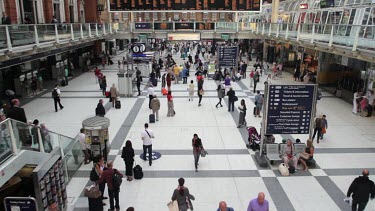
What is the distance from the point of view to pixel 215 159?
1156 centimetres

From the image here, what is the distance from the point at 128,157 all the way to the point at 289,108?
5.48 meters

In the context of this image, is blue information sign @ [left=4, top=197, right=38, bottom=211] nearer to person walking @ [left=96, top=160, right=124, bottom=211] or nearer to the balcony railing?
person walking @ [left=96, top=160, right=124, bottom=211]

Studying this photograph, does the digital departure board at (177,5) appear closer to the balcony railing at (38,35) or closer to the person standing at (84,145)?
the balcony railing at (38,35)

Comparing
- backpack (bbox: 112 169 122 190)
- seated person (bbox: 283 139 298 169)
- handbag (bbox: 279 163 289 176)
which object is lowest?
handbag (bbox: 279 163 289 176)

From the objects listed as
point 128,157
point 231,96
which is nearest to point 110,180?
point 128,157

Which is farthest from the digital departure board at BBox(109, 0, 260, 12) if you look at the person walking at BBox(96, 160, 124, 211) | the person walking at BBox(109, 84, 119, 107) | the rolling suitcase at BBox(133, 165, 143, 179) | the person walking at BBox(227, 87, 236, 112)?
the person walking at BBox(96, 160, 124, 211)

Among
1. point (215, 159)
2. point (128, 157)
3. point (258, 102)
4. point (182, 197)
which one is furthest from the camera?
point (258, 102)

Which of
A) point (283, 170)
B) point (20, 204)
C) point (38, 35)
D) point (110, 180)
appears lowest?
point (283, 170)

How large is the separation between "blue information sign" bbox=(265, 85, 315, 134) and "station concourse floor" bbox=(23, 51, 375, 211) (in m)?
1.43

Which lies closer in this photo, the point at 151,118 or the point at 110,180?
the point at 110,180

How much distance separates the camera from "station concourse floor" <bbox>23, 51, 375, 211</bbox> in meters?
9.06

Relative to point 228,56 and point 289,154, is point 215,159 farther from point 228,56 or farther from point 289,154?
point 228,56

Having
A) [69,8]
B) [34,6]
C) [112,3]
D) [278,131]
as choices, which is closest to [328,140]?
[278,131]

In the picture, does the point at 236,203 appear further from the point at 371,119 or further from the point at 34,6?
the point at 34,6
